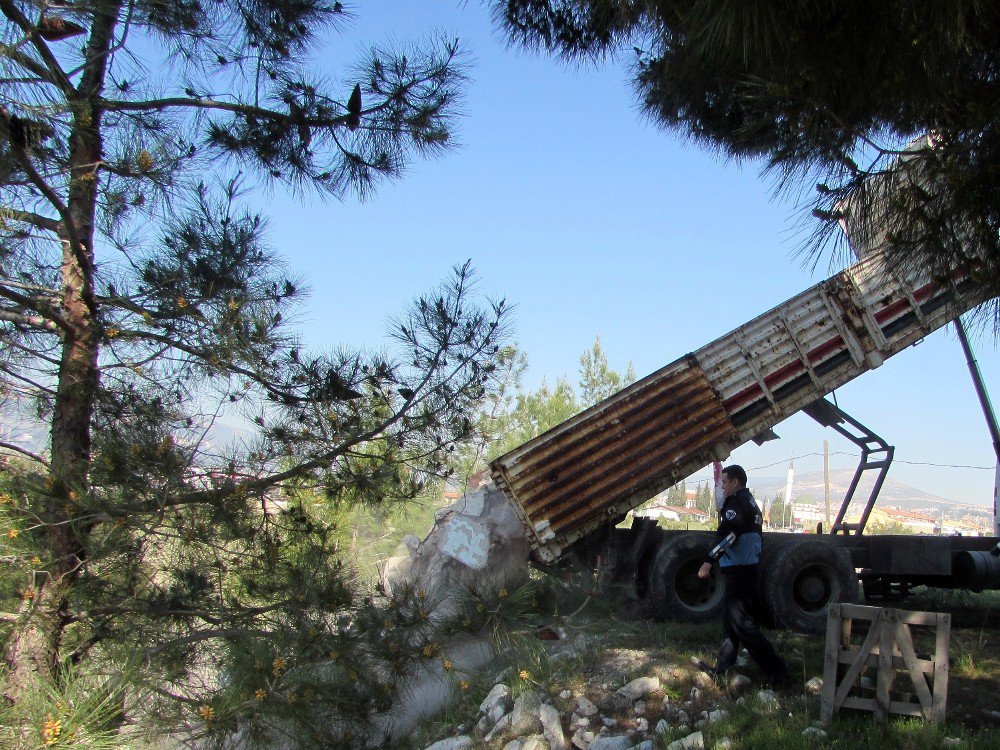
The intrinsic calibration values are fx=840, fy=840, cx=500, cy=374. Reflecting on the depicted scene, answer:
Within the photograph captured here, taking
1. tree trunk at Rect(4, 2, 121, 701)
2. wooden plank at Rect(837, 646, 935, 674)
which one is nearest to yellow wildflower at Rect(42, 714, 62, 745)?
tree trunk at Rect(4, 2, 121, 701)

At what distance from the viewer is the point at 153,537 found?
12.9 feet

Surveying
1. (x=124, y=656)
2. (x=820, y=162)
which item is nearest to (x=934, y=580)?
(x=820, y=162)

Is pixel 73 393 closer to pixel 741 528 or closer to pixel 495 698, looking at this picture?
pixel 495 698

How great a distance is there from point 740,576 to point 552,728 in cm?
173

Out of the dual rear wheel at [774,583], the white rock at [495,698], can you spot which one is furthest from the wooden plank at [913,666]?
the white rock at [495,698]

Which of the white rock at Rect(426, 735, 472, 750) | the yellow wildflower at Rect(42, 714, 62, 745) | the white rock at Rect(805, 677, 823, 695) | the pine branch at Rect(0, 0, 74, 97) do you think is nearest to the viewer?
the yellow wildflower at Rect(42, 714, 62, 745)

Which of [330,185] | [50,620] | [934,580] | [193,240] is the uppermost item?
[330,185]

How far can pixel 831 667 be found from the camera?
534 cm

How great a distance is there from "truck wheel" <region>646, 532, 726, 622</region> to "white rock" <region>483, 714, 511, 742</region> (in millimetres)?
2353

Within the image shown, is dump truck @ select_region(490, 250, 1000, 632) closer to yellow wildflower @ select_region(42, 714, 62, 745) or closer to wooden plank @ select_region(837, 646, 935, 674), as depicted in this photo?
wooden plank @ select_region(837, 646, 935, 674)

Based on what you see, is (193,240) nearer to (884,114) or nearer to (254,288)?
(254,288)

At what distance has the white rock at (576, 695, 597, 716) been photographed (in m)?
6.15

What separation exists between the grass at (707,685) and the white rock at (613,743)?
20cm

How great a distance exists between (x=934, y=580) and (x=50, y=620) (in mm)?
8374
